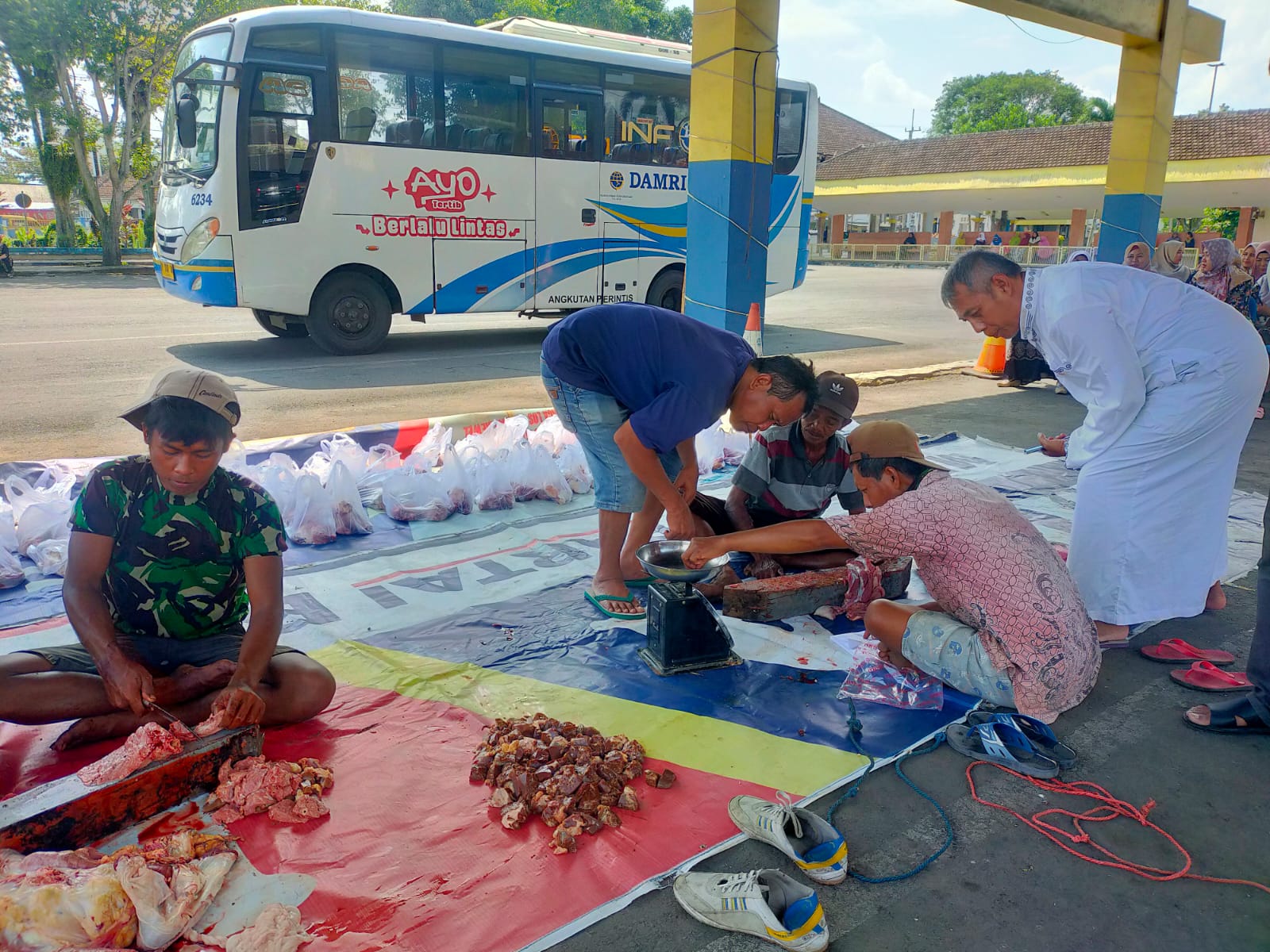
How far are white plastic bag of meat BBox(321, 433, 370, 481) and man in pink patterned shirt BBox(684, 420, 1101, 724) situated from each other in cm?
249

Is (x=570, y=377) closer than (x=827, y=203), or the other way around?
(x=570, y=377)

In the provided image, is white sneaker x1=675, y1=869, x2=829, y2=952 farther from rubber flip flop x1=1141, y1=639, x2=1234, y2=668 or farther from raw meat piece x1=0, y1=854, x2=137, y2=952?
Answer: rubber flip flop x1=1141, y1=639, x2=1234, y2=668

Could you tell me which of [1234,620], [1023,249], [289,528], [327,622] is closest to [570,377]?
[327,622]

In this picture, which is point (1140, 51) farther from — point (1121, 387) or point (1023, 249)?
point (1023, 249)

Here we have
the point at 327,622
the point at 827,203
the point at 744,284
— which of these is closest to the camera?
the point at 327,622

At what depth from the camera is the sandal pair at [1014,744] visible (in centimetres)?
253

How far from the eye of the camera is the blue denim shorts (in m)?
3.47

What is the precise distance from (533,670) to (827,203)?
33.9m

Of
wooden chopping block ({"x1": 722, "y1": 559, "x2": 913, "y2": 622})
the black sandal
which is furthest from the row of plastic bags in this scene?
the black sandal

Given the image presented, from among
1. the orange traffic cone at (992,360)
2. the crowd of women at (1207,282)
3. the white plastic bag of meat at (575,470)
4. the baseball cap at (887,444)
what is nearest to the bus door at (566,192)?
the orange traffic cone at (992,360)

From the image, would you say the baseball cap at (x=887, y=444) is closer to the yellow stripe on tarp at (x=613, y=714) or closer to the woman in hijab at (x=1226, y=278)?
the yellow stripe on tarp at (x=613, y=714)

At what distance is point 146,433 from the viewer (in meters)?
2.39

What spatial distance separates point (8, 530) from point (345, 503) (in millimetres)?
1380

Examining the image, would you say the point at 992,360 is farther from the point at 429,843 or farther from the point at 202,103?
the point at 429,843
